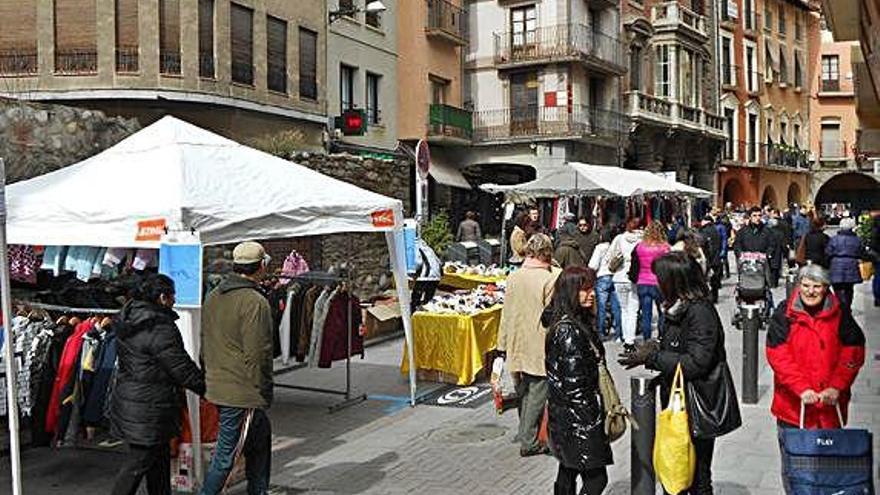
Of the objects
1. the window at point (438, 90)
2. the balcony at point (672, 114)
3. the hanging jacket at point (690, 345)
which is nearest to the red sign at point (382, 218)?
the hanging jacket at point (690, 345)

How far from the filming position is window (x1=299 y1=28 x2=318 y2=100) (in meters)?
24.5

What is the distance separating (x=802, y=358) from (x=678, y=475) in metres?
1.00

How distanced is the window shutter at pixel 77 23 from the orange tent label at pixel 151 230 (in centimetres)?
1481

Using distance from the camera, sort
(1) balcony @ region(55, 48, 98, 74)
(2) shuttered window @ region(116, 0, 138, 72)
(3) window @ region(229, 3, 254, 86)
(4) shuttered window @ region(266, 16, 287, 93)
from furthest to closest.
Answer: (4) shuttered window @ region(266, 16, 287, 93) < (3) window @ region(229, 3, 254, 86) < (1) balcony @ region(55, 48, 98, 74) < (2) shuttered window @ region(116, 0, 138, 72)

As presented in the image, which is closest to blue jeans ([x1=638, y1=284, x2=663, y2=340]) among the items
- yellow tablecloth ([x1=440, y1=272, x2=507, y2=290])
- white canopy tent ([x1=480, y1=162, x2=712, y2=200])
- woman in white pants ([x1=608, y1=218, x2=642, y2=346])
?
woman in white pants ([x1=608, y1=218, x2=642, y2=346])

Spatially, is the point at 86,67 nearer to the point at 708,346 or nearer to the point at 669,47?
the point at 708,346

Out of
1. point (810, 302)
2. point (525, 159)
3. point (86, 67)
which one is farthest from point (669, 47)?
point (810, 302)

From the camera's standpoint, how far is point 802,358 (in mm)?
5406

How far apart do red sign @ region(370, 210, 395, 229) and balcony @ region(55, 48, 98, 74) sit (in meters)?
13.6

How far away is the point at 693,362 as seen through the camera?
5.21 metres

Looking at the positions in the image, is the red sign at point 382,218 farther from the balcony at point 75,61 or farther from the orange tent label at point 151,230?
the balcony at point 75,61

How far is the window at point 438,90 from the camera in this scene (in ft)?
104

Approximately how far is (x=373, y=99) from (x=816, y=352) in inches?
947

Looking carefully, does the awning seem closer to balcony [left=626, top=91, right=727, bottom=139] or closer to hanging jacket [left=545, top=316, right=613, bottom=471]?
balcony [left=626, top=91, right=727, bottom=139]
